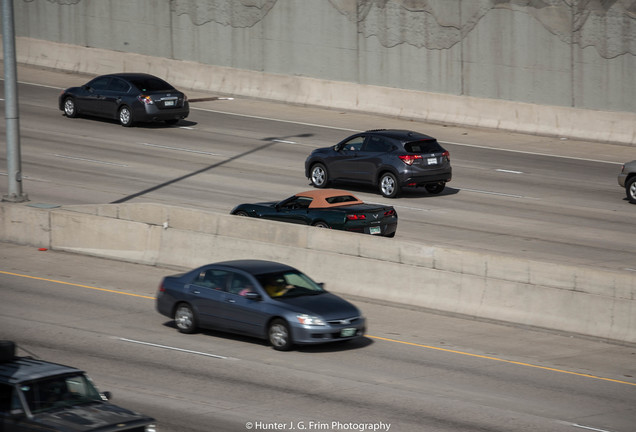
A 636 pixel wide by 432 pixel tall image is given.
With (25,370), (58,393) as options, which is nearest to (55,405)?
(58,393)

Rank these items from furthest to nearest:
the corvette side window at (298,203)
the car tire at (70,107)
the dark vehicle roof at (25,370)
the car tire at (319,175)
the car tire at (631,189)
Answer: the car tire at (70,107)
the car tire at (319,175)
the car tire at (631,189)
the corvette side window at (298,203)
the dark vehicle roof at (25,370)

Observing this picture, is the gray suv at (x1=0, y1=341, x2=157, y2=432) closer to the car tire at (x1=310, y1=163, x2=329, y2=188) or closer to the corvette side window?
the corvette side window

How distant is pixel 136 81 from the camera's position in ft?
117

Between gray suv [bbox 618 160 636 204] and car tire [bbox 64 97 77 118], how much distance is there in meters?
19.8

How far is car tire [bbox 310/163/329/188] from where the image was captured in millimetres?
28391

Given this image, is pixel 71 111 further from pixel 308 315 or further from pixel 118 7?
pixel 308 315

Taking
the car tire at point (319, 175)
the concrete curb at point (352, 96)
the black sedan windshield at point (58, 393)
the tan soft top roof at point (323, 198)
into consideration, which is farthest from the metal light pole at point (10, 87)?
the concrete curb at point (352, 96)

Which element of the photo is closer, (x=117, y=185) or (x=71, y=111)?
(x=117, y=185)

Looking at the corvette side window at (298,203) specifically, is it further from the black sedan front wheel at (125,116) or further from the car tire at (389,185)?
the black sedan front wheel at (125,116)

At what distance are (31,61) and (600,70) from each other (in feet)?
85.5

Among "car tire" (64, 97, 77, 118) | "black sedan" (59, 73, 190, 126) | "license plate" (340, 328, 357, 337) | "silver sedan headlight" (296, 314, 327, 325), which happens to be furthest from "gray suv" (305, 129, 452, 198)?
"car tire" (64, 97, 77, 118)

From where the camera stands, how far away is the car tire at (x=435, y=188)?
2803cm

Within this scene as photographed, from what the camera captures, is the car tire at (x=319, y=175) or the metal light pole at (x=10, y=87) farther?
the car tire at (x=319, y=175)

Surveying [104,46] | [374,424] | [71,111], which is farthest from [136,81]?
[374,424]
